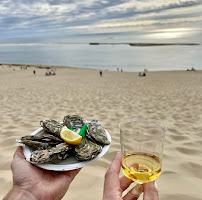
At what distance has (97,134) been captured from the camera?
2432mm

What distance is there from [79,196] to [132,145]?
4.76 ft

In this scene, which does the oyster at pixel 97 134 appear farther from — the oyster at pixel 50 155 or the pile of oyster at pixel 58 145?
the oyster at pixel 50 155

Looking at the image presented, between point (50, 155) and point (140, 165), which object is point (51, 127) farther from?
point (140, 165)

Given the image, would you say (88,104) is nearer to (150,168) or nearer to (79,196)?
(79,196)

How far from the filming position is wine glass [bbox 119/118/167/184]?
1511 millimetres

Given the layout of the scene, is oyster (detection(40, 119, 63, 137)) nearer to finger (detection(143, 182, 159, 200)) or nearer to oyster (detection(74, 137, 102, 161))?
oyster (detection(74, 137, 102, 161))

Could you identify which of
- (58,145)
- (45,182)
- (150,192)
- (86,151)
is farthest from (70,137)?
(150,192)

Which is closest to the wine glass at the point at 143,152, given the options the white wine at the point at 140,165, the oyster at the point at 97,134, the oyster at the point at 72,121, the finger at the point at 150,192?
the white wine at the point at 140,165

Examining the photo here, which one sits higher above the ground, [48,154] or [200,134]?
[48,154]

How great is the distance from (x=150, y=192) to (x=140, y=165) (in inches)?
9.2

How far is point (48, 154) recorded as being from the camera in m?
1.96

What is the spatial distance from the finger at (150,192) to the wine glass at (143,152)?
4.0 inches

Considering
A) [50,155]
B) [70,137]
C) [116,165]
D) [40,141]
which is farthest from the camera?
[40,141]

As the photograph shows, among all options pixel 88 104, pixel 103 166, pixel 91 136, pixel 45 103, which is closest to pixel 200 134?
pixel 103 166
